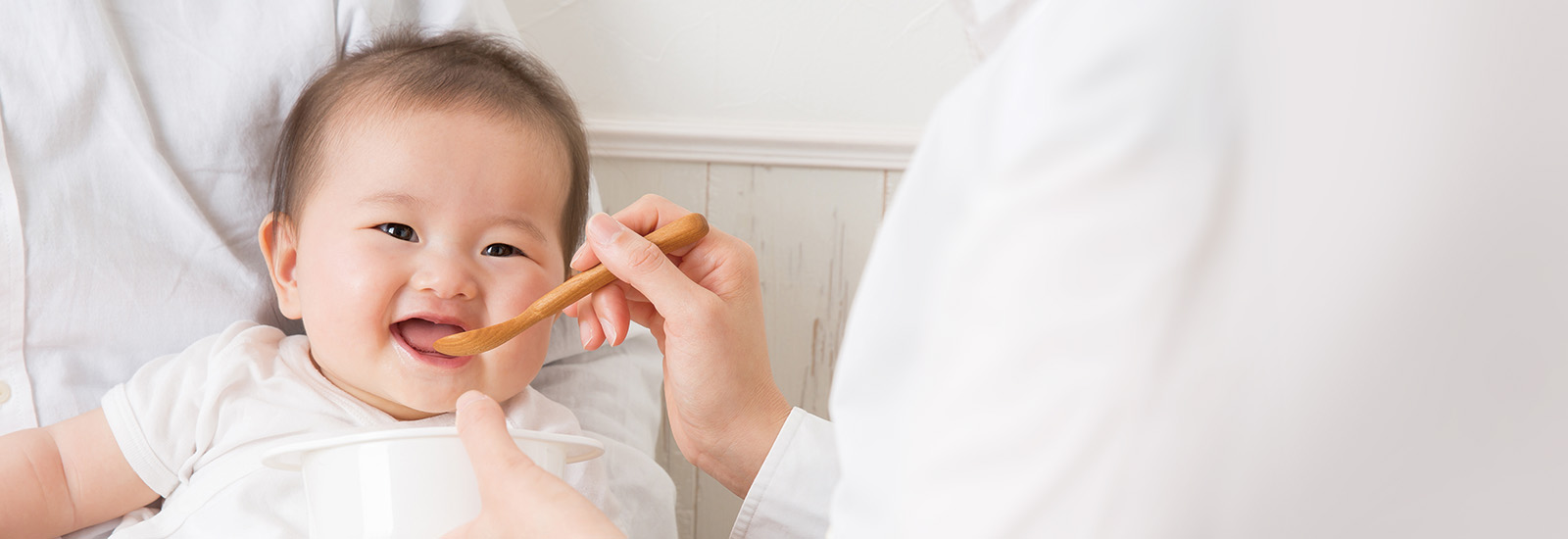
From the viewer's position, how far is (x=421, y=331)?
82cm

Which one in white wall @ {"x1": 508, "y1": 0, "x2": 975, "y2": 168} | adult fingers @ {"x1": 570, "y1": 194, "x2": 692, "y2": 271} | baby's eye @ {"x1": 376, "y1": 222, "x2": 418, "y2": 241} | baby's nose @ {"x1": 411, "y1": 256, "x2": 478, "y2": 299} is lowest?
baby's nose @ {"x1": 411, "y1": 256, "x2": 478, "y2": 299}

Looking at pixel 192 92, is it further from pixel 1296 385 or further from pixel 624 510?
pixel 1296 385

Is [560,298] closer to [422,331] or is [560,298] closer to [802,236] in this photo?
[422,331]

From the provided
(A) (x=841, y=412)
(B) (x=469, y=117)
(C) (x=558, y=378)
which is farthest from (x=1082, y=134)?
(C) (x=558, y=378)

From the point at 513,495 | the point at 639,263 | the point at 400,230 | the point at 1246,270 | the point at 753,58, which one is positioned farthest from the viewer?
the point at 753,58

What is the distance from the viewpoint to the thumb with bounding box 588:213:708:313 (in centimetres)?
70

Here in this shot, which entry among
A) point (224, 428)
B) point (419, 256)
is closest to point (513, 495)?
point (419, 256)

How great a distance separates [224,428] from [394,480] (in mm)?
378

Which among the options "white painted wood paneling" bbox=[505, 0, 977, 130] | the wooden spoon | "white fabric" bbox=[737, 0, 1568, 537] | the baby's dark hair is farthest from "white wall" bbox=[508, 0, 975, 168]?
"white fabric" bbox=[737, 0, 1568, 537]

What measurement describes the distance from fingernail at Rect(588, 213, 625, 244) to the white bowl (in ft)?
0.60

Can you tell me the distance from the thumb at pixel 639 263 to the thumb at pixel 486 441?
17 centimetres

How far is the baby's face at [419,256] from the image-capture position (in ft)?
2.58

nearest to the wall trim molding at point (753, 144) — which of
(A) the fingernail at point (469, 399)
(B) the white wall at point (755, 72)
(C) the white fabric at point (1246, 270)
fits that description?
(B) the white wall at point (755, 72)

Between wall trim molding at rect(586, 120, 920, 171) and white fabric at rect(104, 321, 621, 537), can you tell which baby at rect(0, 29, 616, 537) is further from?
wall trim molding at rect(586, 120, 920, 171)
